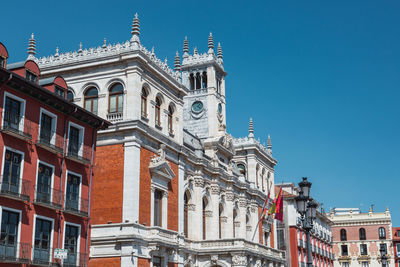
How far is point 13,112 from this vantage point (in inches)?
1187

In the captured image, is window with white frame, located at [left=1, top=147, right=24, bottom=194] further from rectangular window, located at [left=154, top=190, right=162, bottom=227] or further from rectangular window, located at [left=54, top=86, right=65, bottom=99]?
rectangular window, located at [left=154, top=190, right=162, bottom=227]

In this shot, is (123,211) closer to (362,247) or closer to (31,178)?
(31,178)

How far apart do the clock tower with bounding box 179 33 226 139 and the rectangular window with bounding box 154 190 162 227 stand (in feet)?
66.6

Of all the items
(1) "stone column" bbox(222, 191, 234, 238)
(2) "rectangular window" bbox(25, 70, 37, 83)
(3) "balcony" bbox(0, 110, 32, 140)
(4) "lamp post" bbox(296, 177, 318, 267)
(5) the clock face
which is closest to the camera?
(4) "lamp post" bbox(296, 177, 318, 267)

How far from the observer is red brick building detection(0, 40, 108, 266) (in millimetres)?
28844

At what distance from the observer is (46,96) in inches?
1253

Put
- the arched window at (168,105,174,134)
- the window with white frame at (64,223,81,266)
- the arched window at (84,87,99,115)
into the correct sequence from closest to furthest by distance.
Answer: the window with white frame at (64,223,81,266) < the arched window at (84,87,99,115) < the arched window at (168,105,174,134)

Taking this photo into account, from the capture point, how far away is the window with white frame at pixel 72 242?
32.7 meters

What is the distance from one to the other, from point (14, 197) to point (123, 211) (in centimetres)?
1236

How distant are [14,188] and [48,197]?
8.99 feet

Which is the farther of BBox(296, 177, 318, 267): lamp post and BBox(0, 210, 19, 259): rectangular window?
BBox(0, 210, 19, 259): rectangular window

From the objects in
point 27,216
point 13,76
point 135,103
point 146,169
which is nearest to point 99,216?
point 146,169

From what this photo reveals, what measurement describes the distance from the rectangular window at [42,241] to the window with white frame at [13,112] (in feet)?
17.0

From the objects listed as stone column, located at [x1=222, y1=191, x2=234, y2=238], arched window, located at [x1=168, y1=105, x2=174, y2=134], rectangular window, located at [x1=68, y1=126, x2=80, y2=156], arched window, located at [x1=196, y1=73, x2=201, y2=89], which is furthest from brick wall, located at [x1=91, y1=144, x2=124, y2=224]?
arched window, located at [x1=196, y1=73, x2=201, y2=89]
